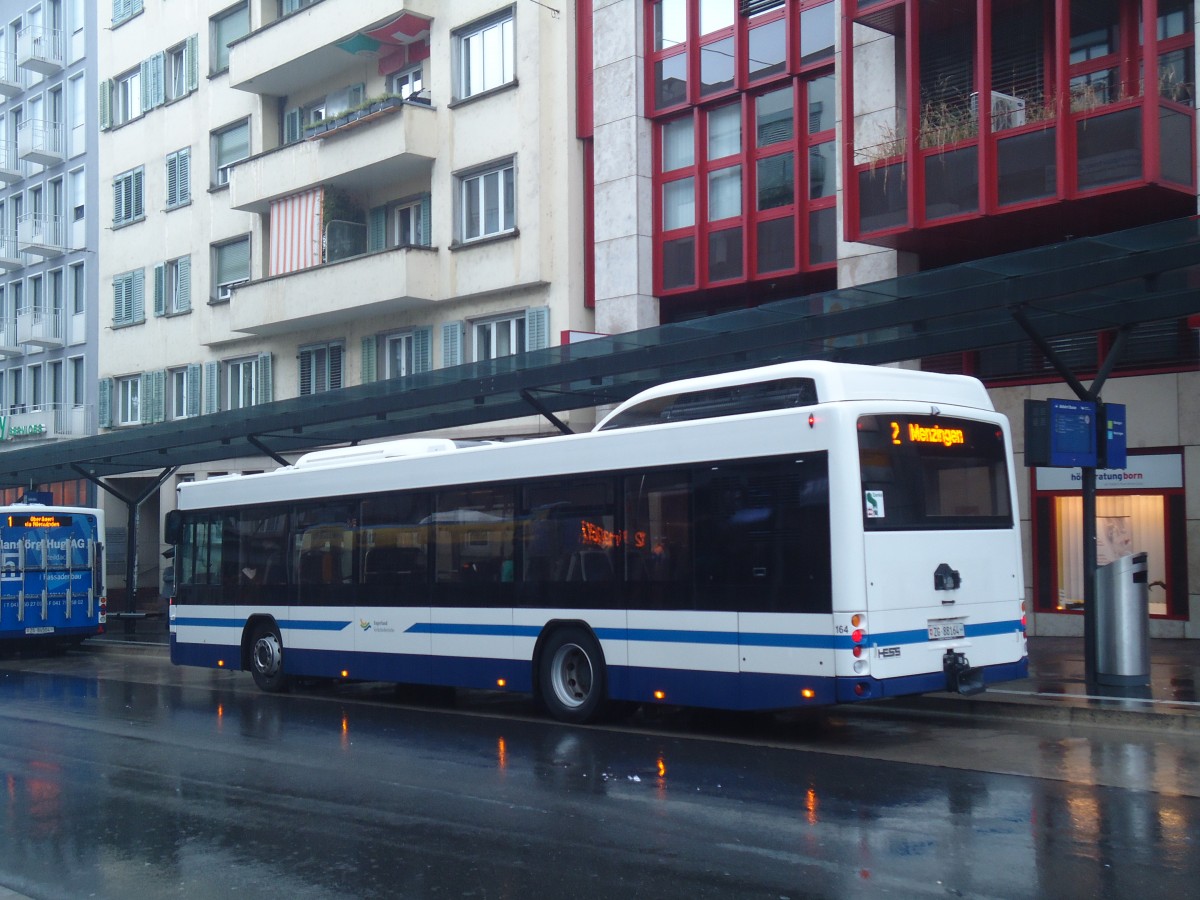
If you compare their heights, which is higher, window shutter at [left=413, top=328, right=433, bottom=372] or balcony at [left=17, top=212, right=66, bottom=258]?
balcony at [left=17, top=212, right=66, bottom=258]

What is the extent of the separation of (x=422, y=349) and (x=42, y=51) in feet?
77.1

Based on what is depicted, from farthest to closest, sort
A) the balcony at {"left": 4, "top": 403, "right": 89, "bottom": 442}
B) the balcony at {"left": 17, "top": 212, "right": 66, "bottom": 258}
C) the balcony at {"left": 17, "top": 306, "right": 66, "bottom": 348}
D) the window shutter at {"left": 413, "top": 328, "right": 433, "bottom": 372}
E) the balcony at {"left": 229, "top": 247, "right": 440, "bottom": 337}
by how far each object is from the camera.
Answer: the balcony at {"left": 17, "top": 306, "right": 66, "bottom": 348}
the balcony at {"left": 17, "top": 212, "right": 66, "bottom": 258}
the balcony at {"left": 4, "top": 403, "right": 89, "bottom": 442}
the window shutter at {"left": 413, "top": 328, "right": 433, "bottom": 372}
the balcony at {"left": 229, "top": 247, "right": 440, "bottom": 337}

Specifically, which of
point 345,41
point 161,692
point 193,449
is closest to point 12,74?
point 345,41

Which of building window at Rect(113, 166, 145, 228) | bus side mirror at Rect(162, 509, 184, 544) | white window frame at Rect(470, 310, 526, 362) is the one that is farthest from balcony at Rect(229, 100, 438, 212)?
bus side mirror at Rect(162, 509, 184, 544)

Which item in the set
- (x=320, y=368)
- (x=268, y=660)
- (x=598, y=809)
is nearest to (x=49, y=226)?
(x=320, y=368)

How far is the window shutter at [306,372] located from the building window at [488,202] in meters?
6.49

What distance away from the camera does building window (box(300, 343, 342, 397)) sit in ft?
105

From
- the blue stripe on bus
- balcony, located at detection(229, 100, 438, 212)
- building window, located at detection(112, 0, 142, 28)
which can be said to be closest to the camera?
the blue stripe on bus

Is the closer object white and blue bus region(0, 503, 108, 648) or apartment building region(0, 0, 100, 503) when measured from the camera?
white and blue bus region(0, 503, 108, 648)

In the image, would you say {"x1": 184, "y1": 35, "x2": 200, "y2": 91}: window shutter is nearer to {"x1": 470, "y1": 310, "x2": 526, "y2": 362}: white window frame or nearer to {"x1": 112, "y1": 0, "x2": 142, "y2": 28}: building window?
{"x1": 112, "y1": 0, "x2": 142, "y2": 28}: building window

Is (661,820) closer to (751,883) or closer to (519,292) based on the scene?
(751,883)

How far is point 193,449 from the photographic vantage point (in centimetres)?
2755

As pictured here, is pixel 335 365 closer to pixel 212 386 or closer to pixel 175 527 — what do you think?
pixel 212 386

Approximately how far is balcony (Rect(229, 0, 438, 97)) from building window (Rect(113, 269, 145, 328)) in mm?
8229
